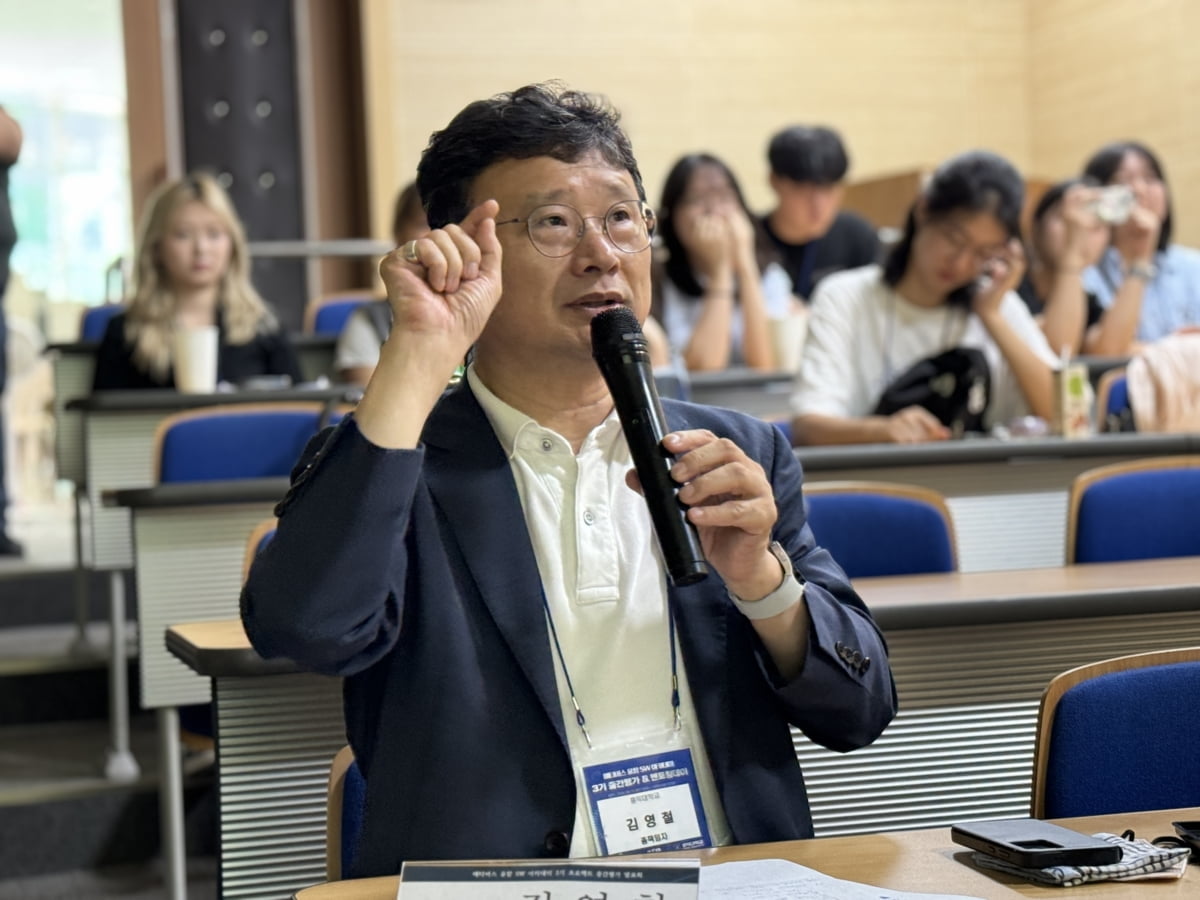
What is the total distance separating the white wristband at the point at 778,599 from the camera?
1.22 metres

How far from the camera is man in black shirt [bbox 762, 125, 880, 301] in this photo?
190 inches

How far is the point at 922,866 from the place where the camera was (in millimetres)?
1065

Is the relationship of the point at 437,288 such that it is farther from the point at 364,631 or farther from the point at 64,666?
the point at 64,666

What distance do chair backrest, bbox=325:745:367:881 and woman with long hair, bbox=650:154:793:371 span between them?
2.93 meters

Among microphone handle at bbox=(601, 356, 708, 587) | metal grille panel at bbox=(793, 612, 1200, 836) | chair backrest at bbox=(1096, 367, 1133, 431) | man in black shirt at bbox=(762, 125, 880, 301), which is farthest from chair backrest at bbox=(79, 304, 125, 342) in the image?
microphone handle at bbox=(601, 356, 708, 587)

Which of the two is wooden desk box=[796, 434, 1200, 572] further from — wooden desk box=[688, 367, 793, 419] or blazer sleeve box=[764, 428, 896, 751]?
blazer sleeve box=[764, 428, 896, 751]

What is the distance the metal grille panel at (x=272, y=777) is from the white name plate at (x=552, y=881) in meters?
0.95

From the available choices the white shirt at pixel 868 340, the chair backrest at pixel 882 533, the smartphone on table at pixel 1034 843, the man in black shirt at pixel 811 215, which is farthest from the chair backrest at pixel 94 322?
the smartphone on table at pixel 1034 843

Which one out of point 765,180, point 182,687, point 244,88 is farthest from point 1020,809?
point 765,180

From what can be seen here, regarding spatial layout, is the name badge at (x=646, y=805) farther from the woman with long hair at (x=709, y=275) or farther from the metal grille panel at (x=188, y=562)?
the woman with long hair at (x=709, y=275)

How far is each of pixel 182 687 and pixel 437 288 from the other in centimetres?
141

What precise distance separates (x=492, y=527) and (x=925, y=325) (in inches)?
87.4

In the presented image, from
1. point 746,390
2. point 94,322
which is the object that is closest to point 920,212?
point 746,390

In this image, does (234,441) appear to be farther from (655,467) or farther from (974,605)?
(655,467)
